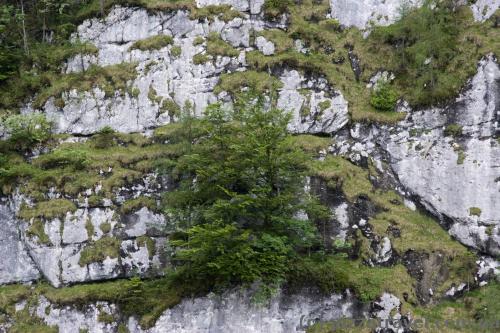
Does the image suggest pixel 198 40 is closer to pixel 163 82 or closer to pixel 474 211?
pixel 163 82

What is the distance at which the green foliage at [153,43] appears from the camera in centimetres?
2078

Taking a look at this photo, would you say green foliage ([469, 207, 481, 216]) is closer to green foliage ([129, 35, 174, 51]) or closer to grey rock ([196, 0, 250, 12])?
grey rock ([196, 0, 250, 12])

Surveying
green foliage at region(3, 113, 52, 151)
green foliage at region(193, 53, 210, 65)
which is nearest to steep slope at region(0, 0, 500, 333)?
green foliage at region(193, 53, 210, 65)

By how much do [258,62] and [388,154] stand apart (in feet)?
21.9

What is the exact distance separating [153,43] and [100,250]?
9.57m

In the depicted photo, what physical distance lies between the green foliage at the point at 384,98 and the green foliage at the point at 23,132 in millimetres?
13035

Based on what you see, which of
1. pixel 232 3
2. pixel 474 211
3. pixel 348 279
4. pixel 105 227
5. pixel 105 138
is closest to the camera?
pixel 348 279

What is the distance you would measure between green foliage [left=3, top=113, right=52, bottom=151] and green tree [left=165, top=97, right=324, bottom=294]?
6.83 meters

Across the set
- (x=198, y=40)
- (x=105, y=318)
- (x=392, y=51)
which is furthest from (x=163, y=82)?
(x=105, y=318)

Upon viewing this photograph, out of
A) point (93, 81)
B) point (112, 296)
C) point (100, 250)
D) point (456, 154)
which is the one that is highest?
point (93, 81)

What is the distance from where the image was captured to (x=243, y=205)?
13.5 meters

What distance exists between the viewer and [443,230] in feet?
52.4

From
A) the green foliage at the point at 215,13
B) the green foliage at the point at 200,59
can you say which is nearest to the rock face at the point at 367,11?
the green foliage at the point at 215,13

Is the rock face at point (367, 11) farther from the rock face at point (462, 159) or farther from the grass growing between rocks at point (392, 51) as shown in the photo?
the rock face at point (462, 159)
